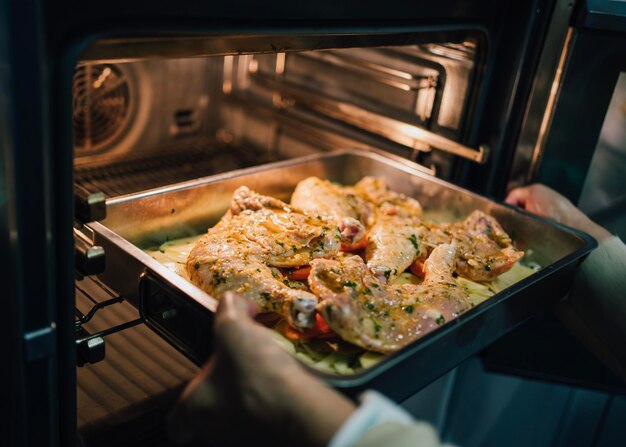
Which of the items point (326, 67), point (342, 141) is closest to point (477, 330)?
point (342, 141)

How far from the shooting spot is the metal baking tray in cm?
128

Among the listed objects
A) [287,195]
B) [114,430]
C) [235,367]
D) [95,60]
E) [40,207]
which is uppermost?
[95,60]

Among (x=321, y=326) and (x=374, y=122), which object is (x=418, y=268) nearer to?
(x=321, y=326)

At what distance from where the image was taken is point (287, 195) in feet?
7.19

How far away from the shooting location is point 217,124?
297 centimetres

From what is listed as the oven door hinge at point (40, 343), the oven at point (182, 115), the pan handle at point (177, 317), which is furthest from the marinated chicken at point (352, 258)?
the oven door hinge at point (40, 343)

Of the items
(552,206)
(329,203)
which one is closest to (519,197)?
(552,206)

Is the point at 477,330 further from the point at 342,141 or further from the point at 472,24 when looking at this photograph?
the point at 342,141

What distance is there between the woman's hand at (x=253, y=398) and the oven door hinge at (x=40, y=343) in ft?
0.89

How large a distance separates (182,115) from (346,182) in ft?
2.83

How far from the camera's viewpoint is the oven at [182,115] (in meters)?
1.06

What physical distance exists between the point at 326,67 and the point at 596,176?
3.56ft

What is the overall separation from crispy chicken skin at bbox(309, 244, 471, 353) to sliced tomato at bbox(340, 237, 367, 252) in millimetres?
279

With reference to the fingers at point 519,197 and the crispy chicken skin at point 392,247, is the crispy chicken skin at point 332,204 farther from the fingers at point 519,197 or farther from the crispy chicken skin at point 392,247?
the fingers at point 519,197
